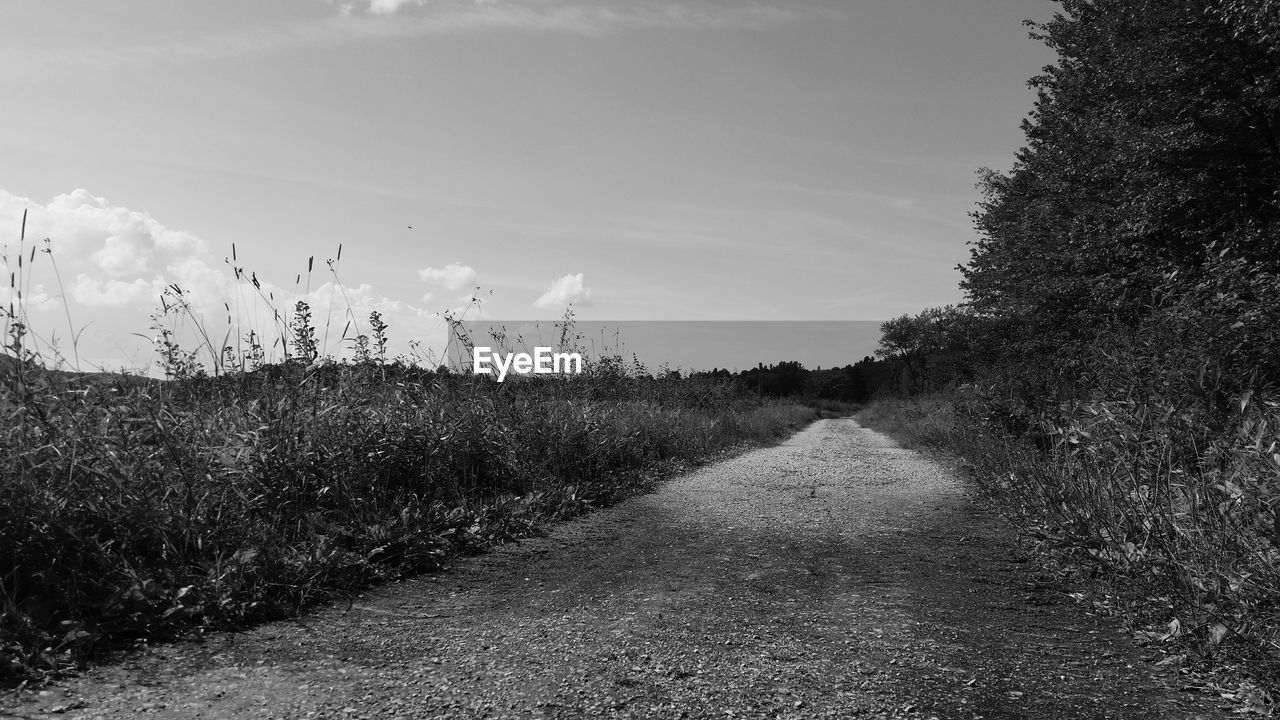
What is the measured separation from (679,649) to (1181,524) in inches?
112

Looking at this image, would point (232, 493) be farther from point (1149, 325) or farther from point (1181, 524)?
point (1149, 325)

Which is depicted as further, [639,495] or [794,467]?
[794,467]

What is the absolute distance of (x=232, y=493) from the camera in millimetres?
4773

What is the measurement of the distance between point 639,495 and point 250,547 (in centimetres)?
451

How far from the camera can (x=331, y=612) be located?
387 centimetres

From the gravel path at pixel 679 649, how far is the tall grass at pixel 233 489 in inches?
14.3

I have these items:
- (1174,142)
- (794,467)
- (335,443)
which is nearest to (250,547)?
(335,443)

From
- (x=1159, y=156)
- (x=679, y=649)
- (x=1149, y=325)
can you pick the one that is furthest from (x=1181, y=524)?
(x=1159, y=156)

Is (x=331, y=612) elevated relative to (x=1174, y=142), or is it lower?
lower

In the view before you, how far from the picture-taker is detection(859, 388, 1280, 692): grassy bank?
3.18 m

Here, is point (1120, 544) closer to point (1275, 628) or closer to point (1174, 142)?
point (1275, 628)

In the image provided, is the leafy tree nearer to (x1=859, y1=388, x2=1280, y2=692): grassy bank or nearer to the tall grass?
(x1=859, y1=388, x2=1280, y2=692): grassy bank

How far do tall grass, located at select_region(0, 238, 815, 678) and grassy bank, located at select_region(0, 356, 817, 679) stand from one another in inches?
0.5

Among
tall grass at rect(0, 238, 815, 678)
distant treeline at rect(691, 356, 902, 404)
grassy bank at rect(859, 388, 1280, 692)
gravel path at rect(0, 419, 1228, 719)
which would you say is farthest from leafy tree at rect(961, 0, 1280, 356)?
distant treeline at rect(691, 356, 902, 404)
